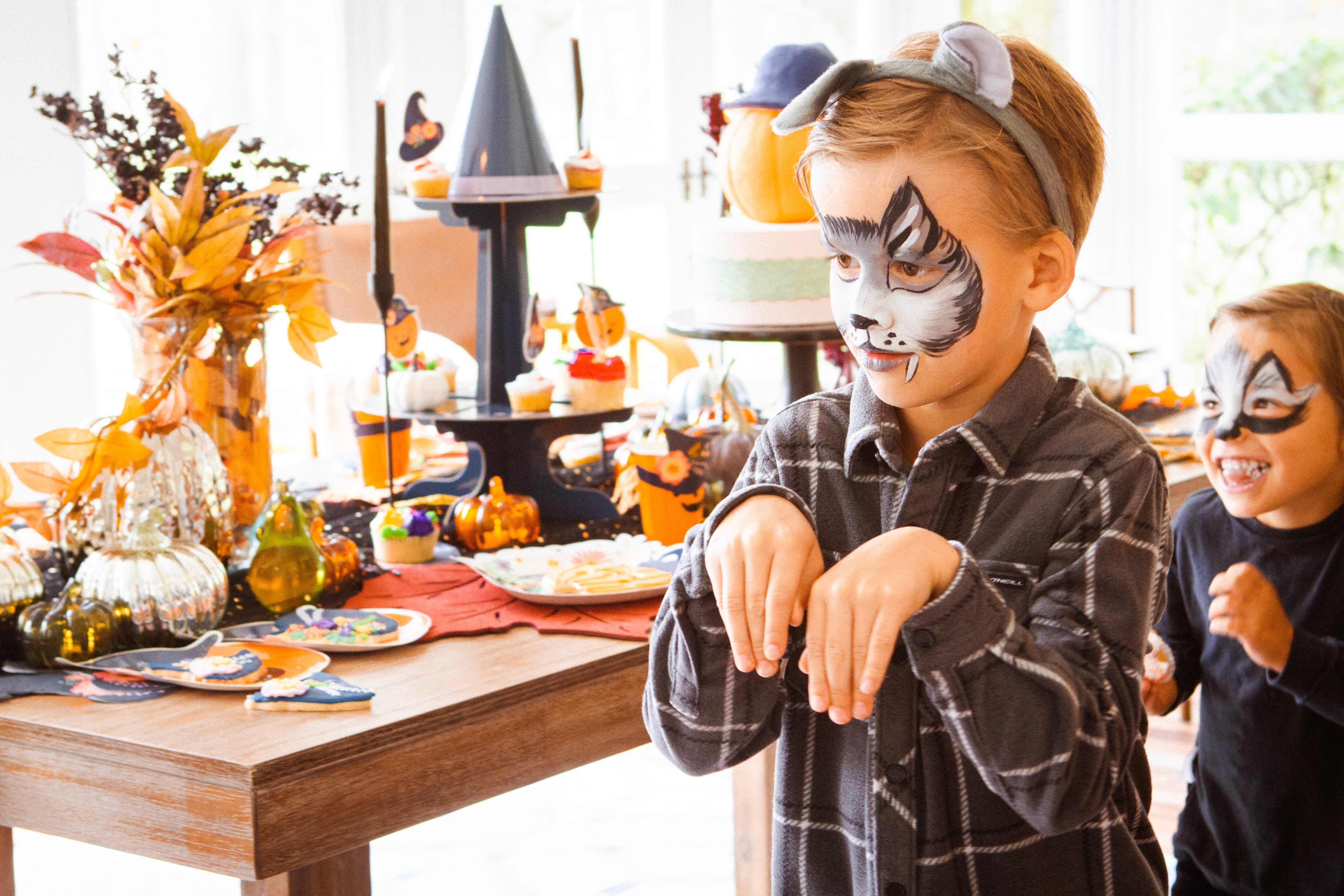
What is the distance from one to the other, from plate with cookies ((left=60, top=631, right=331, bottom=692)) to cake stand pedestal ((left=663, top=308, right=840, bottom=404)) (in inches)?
28.7

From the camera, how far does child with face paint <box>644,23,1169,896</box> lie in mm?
672

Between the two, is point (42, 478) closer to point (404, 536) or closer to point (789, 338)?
point (404, 536)

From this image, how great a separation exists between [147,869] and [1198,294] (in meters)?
3.98

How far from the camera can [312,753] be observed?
0.98 metres

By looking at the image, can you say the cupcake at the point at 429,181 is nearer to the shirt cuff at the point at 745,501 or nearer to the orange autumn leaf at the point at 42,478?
the orange autumn leaf at the point at 42,478

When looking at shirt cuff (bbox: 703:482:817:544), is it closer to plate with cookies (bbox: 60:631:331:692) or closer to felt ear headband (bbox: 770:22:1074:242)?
felt ear headband (bbox: 770:22:1074:242)

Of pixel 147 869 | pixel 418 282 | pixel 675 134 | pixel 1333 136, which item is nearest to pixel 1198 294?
pixel 1333 136

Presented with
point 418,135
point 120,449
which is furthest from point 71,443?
point 418,135

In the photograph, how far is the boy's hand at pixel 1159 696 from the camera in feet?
4.17

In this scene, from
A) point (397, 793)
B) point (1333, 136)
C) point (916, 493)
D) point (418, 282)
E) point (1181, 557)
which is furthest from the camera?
point (1333, 136)

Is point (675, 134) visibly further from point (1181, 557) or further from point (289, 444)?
point (1181, 557)

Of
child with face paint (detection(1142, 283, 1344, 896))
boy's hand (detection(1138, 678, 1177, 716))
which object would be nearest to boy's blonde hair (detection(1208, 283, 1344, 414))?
child with face paint (detection(1142, 283, 1344, 896))

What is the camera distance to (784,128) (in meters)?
0.75

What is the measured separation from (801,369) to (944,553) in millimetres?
1217
